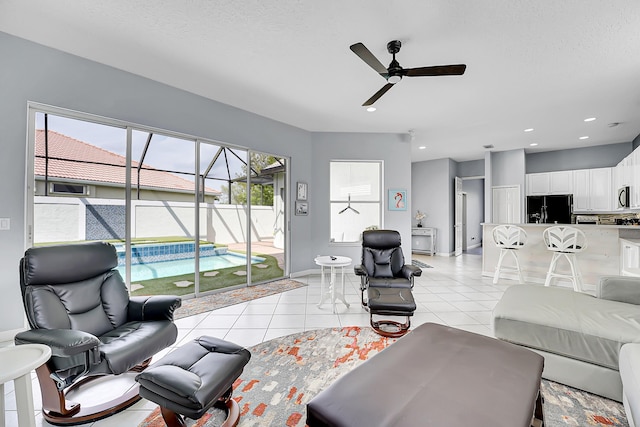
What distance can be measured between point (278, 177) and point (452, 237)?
5.86 m

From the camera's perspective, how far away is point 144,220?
3.48 m

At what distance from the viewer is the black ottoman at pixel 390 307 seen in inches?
109

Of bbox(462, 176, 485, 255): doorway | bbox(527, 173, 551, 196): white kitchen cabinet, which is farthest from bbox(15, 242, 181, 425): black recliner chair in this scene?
bbox(462, 176, 485, 255): doorway

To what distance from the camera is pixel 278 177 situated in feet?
17.0

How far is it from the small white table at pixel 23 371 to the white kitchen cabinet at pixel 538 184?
908 centimetres

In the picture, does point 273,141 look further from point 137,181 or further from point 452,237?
point 452,237

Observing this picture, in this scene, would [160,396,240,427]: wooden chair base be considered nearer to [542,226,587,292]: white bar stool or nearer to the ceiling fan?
the ceiling fan

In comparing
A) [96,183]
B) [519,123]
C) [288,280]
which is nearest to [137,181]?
[96,183]

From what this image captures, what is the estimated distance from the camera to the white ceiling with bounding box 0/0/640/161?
2.24 meters

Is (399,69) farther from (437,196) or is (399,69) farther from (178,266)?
(437,196)

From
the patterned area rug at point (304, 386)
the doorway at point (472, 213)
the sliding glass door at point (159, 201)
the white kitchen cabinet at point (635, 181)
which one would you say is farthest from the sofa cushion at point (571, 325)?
the doorway at point (472, 213)

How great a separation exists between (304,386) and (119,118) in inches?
141

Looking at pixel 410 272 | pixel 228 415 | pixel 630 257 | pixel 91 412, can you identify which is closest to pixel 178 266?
pixel 91 412

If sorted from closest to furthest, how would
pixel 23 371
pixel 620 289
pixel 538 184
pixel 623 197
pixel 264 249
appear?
pixel 23 371, pixel 620 289, pixel 264 249, pixel 623 197, pixel 538 184
